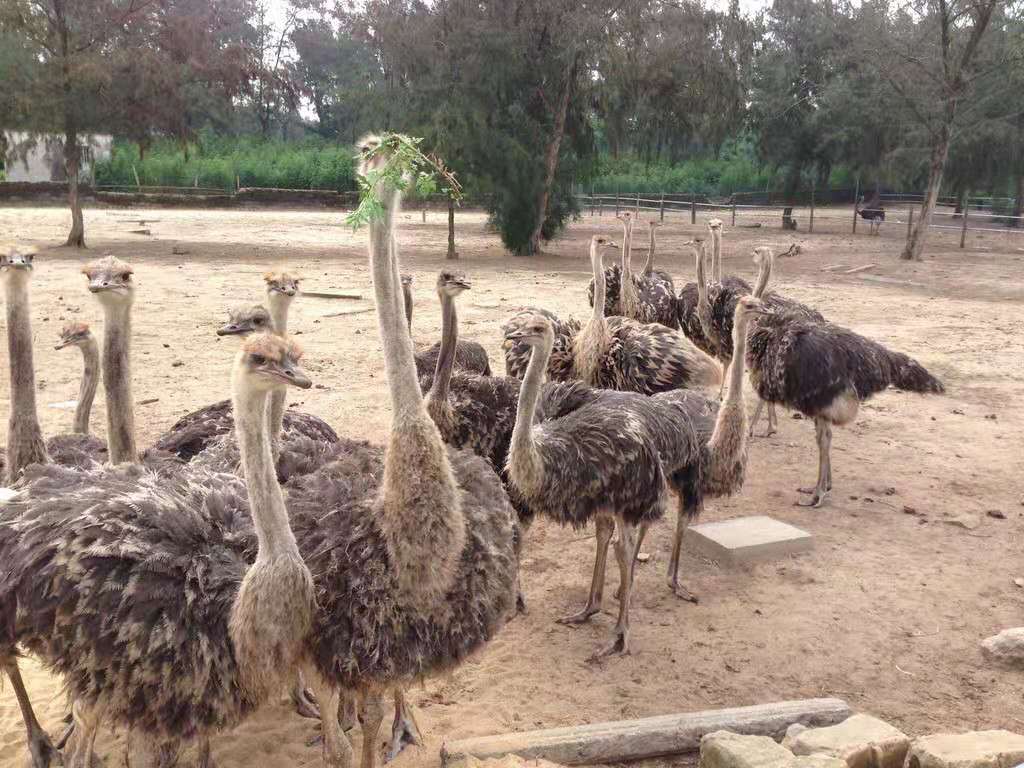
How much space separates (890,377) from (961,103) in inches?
631

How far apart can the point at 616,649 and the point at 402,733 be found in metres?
1.11

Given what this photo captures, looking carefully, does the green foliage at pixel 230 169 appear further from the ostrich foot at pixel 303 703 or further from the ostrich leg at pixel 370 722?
the ostrich leg at pixel 370 722

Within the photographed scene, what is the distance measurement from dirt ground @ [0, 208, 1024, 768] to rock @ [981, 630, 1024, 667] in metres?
0.06

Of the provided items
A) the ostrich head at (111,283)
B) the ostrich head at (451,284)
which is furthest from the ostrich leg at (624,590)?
the ostrich head at (111,283)

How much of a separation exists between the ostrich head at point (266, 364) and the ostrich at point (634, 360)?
380 cm

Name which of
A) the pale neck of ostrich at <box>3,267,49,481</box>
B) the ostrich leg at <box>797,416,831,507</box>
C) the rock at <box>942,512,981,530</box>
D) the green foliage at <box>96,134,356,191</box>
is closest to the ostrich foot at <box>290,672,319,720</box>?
the pale neck of ostrich at <box>3,267,49,481</box>

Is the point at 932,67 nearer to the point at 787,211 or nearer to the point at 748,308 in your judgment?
the point at 787,211

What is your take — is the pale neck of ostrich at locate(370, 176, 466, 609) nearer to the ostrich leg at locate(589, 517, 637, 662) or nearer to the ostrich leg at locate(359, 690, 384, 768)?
the ostrich leg at locate(359, 690, 384, 768)

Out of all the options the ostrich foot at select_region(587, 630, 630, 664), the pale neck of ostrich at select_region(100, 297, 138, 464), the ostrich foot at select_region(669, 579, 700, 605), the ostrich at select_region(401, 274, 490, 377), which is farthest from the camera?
the ostrich at select_region(401, 274, 490, 377)

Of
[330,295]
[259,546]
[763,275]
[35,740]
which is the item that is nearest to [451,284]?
[259,546]

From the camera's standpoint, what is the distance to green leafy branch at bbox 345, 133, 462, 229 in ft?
8.85

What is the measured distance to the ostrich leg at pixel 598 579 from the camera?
4.47 metres

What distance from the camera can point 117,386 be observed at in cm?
369

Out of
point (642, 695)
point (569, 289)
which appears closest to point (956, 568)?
point (642, 695)
